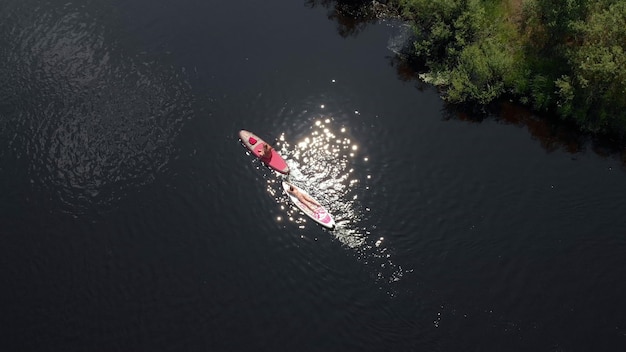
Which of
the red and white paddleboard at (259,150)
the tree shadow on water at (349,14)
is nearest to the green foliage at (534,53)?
the tree shadow on water at (349,14)

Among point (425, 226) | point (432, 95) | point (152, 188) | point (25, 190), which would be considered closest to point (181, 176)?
point (152, 188)

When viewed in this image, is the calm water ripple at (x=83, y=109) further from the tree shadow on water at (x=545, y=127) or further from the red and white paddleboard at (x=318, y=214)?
the tree shadow on water at (x=545, y=127)

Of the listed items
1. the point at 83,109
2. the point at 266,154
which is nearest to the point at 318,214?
the point at 266,154

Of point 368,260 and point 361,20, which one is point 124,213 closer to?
point 368,260

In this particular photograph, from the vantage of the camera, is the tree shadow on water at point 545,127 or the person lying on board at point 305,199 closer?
the person lying on board at point 305,199

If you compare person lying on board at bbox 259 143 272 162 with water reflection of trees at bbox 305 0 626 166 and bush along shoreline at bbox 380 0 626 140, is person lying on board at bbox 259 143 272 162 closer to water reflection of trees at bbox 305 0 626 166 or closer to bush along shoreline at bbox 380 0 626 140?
water reflection of trees at bbox 305 0 626 166

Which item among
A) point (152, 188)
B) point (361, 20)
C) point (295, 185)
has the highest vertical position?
point (361, 20)

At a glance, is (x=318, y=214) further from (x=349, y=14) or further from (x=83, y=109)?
(x=349, y=14)
